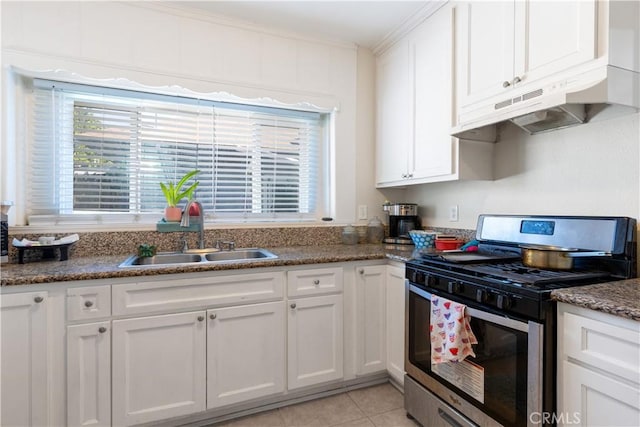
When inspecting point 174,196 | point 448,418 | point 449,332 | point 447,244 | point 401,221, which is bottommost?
point 448,418

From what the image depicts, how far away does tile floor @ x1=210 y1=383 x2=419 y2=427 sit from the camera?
5.70ft

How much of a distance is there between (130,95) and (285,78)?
1055mm

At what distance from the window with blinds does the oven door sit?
1.43m

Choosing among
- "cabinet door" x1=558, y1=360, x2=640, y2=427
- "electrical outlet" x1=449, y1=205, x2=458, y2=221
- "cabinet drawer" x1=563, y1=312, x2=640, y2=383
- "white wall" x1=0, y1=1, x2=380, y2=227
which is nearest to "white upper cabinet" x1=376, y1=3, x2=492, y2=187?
"white wall" x1=0, y1=1, x2=380, y2=227

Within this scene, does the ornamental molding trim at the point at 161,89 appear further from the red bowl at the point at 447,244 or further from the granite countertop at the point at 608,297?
the granite countertop at the point at 608,297

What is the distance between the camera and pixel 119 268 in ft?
5.09

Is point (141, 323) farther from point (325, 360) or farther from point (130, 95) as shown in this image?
point (130, 95)

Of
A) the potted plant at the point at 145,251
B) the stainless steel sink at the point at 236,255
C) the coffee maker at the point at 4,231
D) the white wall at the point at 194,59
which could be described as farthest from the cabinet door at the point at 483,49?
the coffee maker at the point at 4,231

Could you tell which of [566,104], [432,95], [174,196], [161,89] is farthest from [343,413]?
[161,89]

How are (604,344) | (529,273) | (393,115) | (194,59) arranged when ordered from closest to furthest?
(604,344)
(529,273)
(194,59)
(393,115)

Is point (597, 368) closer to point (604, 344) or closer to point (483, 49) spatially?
point (604, 344)

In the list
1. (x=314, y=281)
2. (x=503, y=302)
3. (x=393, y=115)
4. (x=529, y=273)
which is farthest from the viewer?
(x=393, y=115)

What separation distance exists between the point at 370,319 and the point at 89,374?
1507mm

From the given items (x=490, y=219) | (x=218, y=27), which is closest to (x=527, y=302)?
(x=490, y=219)
